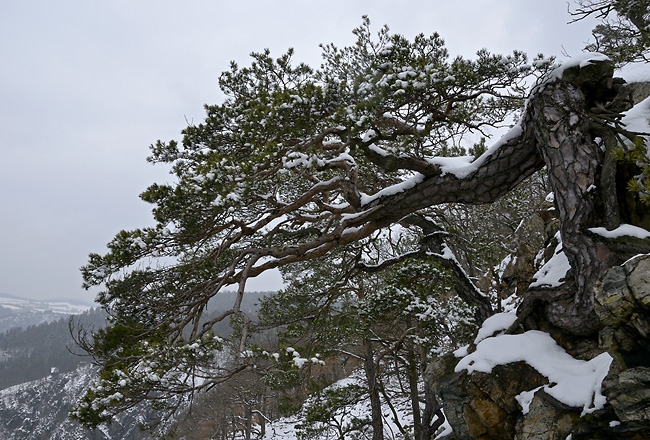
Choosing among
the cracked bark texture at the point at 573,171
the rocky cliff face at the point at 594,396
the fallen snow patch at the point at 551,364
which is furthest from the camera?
the cracked bark texture at the point at 573,171

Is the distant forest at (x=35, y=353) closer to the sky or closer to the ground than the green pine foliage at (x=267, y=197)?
closer to the ground

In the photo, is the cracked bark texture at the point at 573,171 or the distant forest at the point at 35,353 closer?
the cracked bark texture at the point at 573,171

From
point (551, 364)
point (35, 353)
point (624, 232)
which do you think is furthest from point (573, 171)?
point (35, 353)

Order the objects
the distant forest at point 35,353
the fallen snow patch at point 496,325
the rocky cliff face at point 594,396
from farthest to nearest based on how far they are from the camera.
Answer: the distant forest at point 35,353
the fallen snow patch at point 496,325
the rocky cliff face at point 594,396

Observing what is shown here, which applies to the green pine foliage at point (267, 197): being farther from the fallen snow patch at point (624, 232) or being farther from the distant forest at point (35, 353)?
the distant forest at point (35, 353)

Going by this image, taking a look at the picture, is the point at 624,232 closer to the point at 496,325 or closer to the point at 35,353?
the point at 496,325

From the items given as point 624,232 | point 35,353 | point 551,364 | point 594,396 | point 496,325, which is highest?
point 624,232

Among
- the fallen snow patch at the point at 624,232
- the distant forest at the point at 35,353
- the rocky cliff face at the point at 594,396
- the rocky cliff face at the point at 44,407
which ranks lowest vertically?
the rocky cliff face at the point at 44,407

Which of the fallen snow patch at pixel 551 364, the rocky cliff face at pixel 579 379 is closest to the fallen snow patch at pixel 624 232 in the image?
the rocky cliff face at pixel 579 379

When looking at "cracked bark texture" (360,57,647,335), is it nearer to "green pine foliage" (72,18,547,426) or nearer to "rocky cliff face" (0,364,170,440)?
"green pine foliage" (72,18,547,426)

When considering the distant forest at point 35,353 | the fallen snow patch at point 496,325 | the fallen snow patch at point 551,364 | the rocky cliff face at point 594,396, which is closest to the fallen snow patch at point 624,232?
the rocky cliff face at point 594,396

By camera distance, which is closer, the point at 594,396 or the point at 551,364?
the point at 594,396

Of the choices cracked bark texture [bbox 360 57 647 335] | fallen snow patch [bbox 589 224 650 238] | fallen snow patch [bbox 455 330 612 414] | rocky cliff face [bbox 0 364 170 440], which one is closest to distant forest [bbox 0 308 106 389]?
rocky cliff face [bbox 0 364 170 440]

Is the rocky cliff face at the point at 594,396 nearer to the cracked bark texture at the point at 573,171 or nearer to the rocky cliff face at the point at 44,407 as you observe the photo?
the cracked bark texture at the point at 573,171
